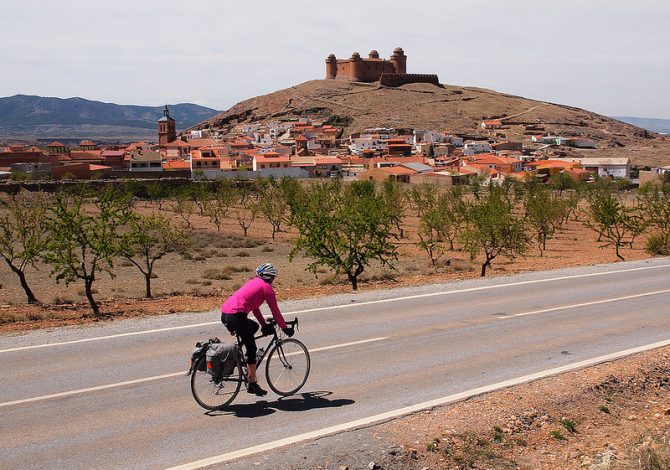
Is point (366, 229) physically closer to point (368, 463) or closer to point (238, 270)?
point (238, 270)

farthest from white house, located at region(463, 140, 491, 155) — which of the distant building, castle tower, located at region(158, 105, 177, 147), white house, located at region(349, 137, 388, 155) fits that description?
castle tower, located at region(158, 105, 177, 147)

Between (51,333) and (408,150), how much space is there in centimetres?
11639

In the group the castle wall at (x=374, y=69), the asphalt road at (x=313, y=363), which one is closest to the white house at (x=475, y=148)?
the castle wall at (x=374, y=69)

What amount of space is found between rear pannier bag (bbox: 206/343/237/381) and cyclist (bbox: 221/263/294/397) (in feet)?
0.81

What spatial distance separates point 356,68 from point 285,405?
192 meters

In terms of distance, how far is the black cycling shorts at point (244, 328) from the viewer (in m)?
8.59

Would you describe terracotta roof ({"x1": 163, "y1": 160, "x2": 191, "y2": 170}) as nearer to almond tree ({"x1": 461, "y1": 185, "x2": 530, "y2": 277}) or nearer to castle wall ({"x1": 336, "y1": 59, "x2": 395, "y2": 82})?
almond tree ({"x1": 461, "y1": 185, "x2": 530, "y2": 277})

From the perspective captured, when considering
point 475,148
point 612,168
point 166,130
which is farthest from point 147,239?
Result: point 166,130

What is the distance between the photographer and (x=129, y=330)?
40.5 ft

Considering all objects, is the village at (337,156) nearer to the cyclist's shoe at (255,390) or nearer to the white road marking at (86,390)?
the white road marking at (86,390)

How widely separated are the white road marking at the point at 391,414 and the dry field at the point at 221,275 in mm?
7709

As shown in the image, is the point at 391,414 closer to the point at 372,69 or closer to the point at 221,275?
the point at 221,275

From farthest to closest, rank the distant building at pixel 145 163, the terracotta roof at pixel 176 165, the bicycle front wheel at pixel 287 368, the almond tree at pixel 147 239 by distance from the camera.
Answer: the terracotta roof at pixel 176 165 < the distant building at pixel 145 163 < the almond tree at pixel 147 239 < the bicycle front wheel at pixel 287 368

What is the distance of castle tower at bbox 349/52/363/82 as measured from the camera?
637ft
